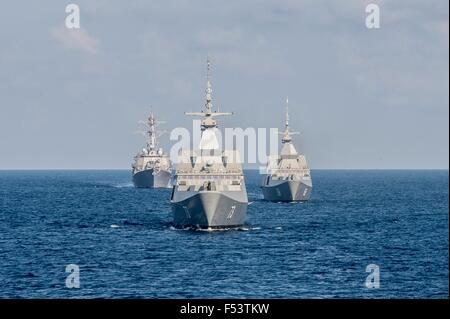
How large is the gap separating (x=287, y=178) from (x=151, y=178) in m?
70.6

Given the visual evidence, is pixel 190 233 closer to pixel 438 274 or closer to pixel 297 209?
pixel 438 274

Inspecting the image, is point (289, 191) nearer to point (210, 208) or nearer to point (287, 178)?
point (287, 178)

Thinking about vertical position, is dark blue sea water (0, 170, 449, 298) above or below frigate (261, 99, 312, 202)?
below

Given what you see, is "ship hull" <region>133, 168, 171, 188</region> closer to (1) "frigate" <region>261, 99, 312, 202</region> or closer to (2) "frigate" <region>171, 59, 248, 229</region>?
(1) "frigate" <region>261, 99, 312, 202</region>

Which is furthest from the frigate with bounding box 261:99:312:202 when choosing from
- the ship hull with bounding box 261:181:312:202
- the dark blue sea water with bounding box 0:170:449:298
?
the dark blue sea water with bounding box 0:170:449:298

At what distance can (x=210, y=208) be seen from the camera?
67.3 metres

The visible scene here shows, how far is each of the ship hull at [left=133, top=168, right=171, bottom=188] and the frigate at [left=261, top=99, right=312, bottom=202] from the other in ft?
201

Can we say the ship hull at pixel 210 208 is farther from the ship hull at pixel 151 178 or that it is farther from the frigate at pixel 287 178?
the ship hull at pixel 151 178

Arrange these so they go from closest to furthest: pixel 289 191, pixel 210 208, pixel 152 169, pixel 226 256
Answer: pixel 226 256, pixel 210 208, pixel 289 191, pixel 152 169

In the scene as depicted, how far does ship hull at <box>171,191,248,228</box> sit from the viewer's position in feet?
219

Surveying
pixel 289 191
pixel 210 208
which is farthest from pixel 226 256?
pixel 289 191

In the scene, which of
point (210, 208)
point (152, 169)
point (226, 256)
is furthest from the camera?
point (152, 169)

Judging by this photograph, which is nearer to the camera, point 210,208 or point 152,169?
point 210,208
